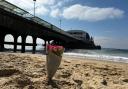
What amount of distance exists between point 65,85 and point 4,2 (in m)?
26.6

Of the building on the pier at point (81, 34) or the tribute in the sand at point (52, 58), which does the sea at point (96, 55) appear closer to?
the tribute in the sand at point (52, 58)

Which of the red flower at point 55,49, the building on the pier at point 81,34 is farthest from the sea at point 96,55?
the building on the pier at point 81,34

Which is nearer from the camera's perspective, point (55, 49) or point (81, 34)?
point (55, 49)

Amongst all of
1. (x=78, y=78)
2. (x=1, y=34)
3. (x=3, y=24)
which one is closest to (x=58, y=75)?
(x=78, y=78)

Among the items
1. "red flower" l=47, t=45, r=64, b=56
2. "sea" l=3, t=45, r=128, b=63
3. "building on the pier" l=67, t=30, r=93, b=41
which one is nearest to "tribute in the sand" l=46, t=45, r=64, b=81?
"red flower" l=47, t=45, r=64, b=56

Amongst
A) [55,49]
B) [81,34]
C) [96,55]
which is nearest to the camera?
[55,49]

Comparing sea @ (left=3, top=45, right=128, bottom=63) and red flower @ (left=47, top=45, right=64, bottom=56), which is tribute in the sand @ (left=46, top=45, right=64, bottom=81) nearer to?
red flower @ (left=47, top=45, right=64, bottom=56)

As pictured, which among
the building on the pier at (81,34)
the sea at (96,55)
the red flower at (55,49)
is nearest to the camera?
the red flower at (55,49)

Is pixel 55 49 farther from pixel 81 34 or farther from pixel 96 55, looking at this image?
pixel 81 34

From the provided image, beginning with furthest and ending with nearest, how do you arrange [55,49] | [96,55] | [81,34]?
[81,34]
[96,55]
[55,49]

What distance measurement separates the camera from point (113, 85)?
27.2ft

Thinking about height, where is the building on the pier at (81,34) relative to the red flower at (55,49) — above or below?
above

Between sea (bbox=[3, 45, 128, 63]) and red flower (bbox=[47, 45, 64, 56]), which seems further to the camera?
sea (bbox=[3, 45, 128, 63])

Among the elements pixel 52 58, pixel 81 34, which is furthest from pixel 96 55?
pixel 81 34
